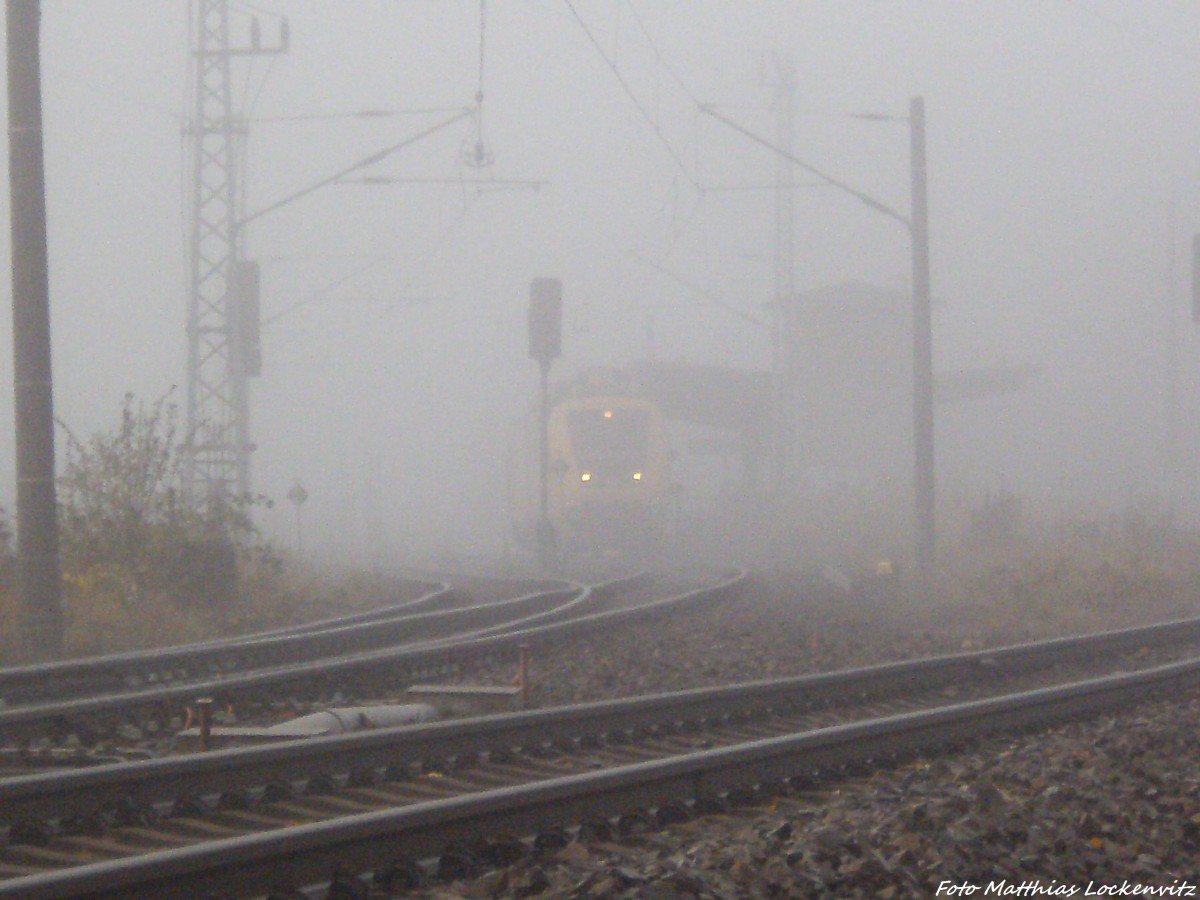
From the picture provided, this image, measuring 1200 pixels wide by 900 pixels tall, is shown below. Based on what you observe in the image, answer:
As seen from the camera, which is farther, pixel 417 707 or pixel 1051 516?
pixel 1051 516

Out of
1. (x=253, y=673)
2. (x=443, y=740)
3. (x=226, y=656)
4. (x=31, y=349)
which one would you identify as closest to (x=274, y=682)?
(x=253, y=673)

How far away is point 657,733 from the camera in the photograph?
8211 mm

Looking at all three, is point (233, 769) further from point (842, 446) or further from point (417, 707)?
point (842, 446)

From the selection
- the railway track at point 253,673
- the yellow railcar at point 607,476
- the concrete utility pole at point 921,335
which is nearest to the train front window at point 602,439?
the yellow railcar at point 607,476

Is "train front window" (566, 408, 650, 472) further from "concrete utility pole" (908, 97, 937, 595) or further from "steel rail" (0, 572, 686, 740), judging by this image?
"steel rail" (0, 572, 686, 740)

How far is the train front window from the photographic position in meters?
32.2

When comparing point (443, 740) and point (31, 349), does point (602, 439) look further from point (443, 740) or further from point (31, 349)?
point (443, 740)

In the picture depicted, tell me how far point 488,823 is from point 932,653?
26.8 ft

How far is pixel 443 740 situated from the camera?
23.3 ft

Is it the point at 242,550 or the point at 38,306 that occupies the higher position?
the point at 38,306

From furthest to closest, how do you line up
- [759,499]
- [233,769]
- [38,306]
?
[759,499], [38,306], [233,769]

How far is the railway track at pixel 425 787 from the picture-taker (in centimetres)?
491

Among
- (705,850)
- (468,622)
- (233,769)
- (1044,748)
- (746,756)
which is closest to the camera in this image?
(705,850)

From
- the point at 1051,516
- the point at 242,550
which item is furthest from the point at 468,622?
the point at 1051,516
